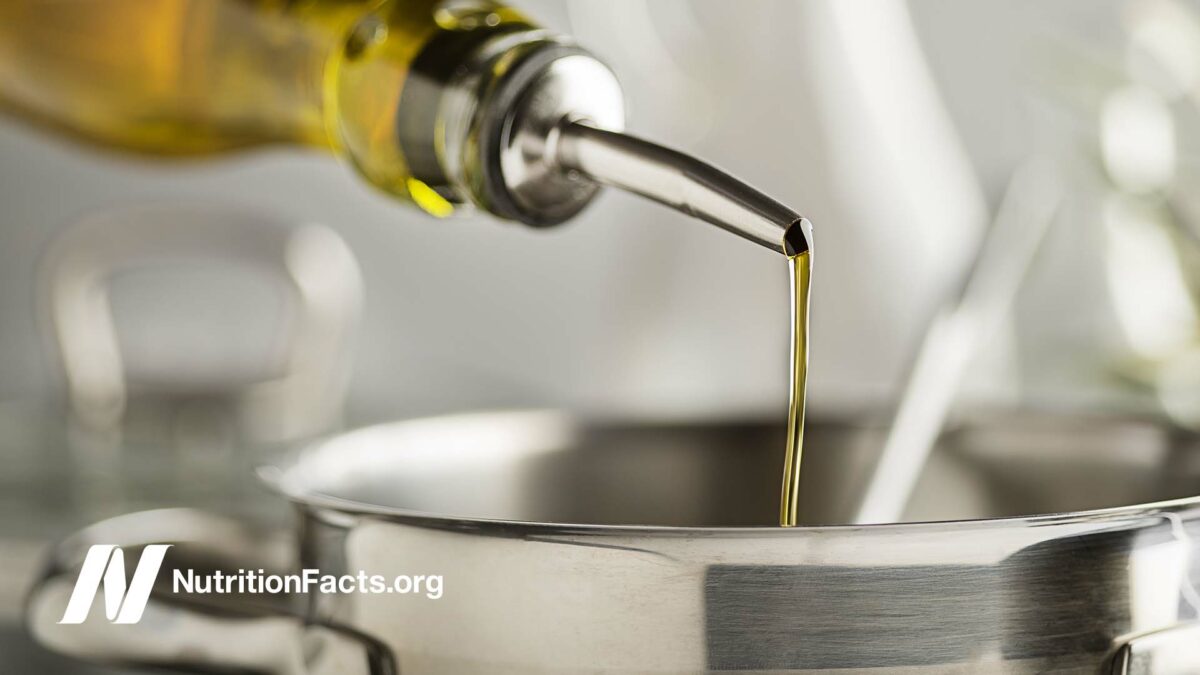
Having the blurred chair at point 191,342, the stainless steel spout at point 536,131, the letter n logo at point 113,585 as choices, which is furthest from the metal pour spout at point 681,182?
the blurred chair at point 191,342

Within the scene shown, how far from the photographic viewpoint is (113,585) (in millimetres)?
241

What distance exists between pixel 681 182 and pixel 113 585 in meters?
0.12

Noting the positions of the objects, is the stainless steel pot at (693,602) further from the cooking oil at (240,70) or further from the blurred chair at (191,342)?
the blurred chair at (191,342)

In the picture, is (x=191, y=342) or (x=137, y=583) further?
(x=191, y=342)

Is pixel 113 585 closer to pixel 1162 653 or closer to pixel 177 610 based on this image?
pixel 177 610

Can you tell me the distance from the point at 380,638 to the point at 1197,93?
47 centimetres

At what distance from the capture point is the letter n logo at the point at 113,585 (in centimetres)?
24

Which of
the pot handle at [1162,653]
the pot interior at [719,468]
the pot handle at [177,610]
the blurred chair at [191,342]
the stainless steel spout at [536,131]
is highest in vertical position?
the blurred chair at [191,342]

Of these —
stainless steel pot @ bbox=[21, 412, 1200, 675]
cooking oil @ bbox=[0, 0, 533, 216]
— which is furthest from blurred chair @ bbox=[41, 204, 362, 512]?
stainless steel pot @ bbox=[21, 412, 1200, 675]

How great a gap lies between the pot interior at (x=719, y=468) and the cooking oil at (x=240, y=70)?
5 cm

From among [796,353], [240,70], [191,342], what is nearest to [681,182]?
[796,353]

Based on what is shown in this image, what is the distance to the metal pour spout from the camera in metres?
0.20

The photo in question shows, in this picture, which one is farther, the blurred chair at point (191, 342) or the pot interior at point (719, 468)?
the blurred chair at point (191, 342)

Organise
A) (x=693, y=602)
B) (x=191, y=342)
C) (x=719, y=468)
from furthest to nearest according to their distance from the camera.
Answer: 1. (x=191, y=342)
2. (x=719, y=468)
3. (x=693, y=602)
